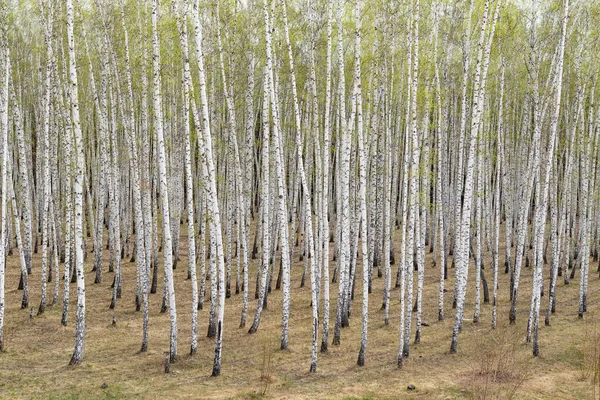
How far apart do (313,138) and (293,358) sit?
7.14m

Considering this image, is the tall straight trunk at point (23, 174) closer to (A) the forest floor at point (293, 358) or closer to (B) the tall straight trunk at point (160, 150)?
(A) the forest floor at point (293, 358)

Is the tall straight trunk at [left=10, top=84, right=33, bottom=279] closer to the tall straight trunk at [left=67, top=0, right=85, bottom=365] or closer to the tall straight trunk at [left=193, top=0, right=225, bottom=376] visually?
the tall straight trunk at [left=67, top=0, right=85, bottom=365]

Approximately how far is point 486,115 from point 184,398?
10.6m

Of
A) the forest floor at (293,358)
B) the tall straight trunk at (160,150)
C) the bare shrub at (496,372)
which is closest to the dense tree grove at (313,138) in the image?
the tall straight trunk at (160,150)

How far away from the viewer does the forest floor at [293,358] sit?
27.8ft

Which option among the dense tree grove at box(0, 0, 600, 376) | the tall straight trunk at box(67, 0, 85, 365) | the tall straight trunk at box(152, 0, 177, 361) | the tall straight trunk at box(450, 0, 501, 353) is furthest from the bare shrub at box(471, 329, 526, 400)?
the tall straight trunk at box(67, 0, 85, 365)

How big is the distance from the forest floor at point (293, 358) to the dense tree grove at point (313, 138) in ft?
1.06

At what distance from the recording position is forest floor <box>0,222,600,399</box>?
8.47 m

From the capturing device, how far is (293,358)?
33.5 feet

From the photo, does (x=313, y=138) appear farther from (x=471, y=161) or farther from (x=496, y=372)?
(x=496, y=372)

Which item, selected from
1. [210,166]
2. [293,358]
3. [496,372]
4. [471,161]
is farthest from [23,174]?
[496,372]

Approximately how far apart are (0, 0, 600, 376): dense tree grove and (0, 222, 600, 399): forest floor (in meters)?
0.32

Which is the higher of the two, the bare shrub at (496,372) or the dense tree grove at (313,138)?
the dense tree grove at (313,138)

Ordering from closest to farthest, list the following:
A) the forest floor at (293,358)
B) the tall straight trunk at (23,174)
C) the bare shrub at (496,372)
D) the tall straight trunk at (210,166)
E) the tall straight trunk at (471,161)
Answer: the bare shrub at (496,372) → the tall straight trunk at (210,166) → the forest floor at (293,358) → the tall straight trunk at (471,161) → the tall straight trunk at (23,174)
